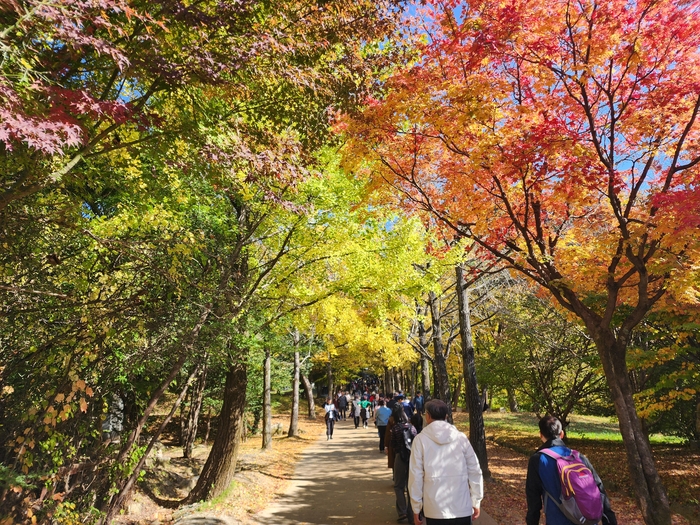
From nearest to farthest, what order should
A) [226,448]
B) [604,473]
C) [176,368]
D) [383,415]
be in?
[176,368], [226,448], [604,473], [383,415]

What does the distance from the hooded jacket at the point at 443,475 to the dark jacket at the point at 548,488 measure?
1.26ft

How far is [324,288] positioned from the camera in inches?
356

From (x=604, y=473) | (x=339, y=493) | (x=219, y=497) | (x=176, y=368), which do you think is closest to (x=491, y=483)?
(x=339, y=493)

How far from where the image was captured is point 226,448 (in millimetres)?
8023

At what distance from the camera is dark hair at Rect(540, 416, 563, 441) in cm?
310

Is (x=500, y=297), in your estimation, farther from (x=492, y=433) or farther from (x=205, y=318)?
(x=205, y=318)

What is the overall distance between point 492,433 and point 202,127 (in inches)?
686

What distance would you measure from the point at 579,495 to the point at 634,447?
3.19 metres

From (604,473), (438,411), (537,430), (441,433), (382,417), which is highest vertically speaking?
(438,411)

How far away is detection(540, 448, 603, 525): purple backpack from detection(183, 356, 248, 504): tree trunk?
5.62m

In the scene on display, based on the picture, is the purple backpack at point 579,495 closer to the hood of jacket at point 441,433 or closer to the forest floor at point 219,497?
the hood of jacket at point 441,433

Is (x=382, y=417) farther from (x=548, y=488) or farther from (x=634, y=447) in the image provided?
(x=548, y=488)

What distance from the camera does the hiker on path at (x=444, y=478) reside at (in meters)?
3.19

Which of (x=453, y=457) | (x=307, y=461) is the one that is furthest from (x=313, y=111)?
(x=307, y=461)
